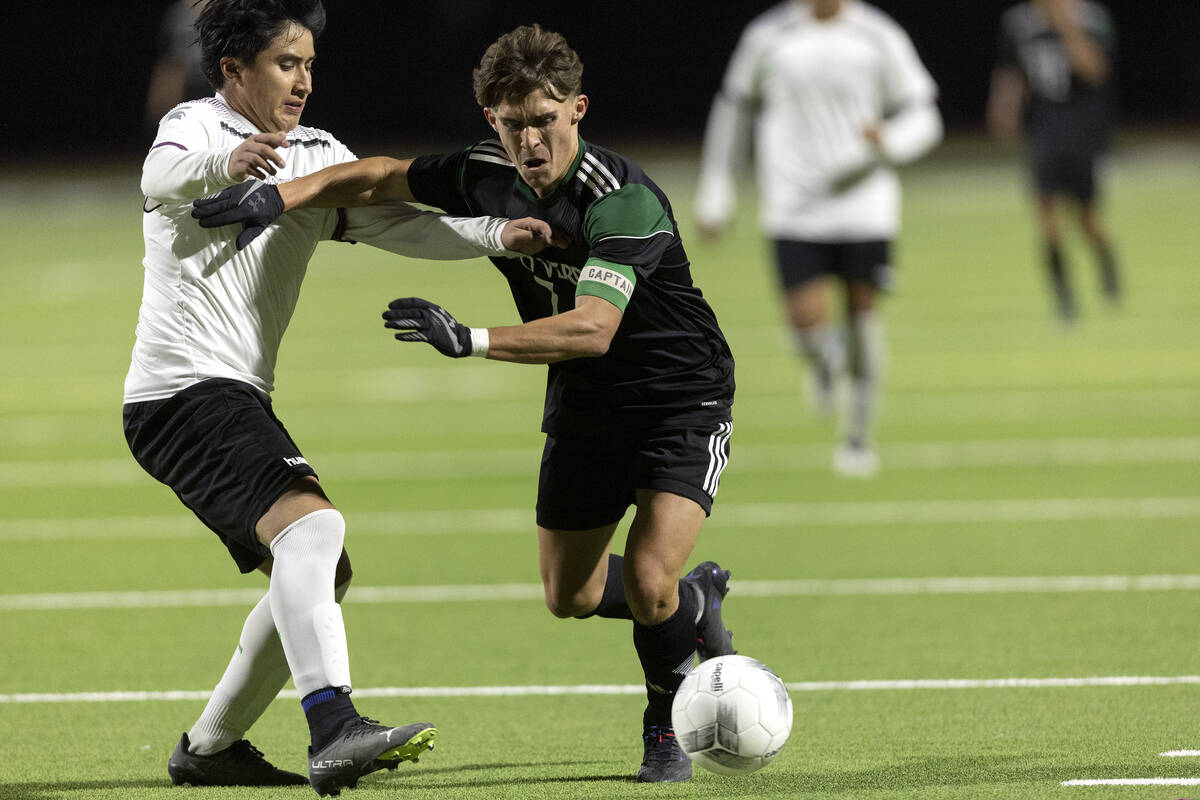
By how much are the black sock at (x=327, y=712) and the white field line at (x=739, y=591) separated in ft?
10.5

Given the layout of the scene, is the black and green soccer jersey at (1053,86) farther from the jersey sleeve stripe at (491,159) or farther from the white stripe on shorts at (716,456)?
the jersey sleeve stripe at (491,159)

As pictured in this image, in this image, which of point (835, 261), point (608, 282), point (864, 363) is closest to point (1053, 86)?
point (835, 261)

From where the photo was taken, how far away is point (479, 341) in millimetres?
4082

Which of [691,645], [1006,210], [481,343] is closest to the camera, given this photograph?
[481,343]

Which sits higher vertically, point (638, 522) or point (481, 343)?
point (481, 343)

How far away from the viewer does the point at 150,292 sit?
4.60 metres

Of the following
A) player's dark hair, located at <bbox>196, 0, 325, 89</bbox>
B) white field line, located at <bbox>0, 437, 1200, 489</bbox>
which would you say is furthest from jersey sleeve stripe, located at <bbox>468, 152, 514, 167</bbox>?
white field line, located at <bbox>0, 437, 1200, 489</bbox>

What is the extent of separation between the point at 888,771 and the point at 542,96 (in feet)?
6.36

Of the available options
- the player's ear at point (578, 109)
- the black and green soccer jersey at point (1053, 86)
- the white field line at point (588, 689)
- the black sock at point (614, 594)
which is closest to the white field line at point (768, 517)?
the white field line at point (588, 689)

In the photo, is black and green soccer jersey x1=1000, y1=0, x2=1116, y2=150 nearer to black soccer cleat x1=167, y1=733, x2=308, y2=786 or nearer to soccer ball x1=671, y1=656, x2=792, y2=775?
soccer ball x1=671, y1=656, x2=792, y2=775

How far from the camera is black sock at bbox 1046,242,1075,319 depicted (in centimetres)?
1653

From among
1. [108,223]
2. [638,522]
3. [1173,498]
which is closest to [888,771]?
[638,522]

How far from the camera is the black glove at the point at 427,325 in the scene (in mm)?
3988

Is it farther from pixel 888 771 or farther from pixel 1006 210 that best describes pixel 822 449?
→ pixel 1006 210
